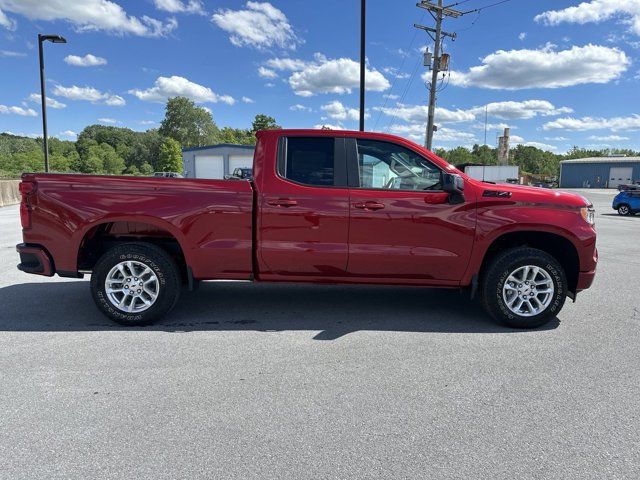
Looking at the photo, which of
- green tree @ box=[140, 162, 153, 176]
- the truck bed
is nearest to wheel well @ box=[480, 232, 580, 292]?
the truck bed

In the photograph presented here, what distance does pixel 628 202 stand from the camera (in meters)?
19.5

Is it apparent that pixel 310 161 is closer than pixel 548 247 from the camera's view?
Yes

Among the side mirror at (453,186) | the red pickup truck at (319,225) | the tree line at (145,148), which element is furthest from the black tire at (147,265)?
the tree line at (145,148)

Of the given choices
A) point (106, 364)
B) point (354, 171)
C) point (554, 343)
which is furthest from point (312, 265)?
point (554, 343)

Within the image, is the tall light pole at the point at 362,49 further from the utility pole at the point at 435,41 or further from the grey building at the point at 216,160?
the grey building at the point at 216,160

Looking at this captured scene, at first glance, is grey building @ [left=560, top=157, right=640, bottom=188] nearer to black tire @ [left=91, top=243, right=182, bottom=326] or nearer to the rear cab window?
the rear cab window

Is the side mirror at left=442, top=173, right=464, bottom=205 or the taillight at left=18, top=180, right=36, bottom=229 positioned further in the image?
the taillight at left=18, top=180, right=36, bottom=229

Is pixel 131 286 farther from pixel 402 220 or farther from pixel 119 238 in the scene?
pixel 402 220

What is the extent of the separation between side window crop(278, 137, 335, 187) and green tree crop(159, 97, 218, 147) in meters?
93.4

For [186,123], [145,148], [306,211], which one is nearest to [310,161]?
[306,211]

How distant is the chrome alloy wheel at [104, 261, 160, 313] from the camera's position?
4.44 metres

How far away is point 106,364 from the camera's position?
140 inches

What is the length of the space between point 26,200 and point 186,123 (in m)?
95.4

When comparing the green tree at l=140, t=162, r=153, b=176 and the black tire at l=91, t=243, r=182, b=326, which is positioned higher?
the green tree at l=140, t=162, r=153, b=176
